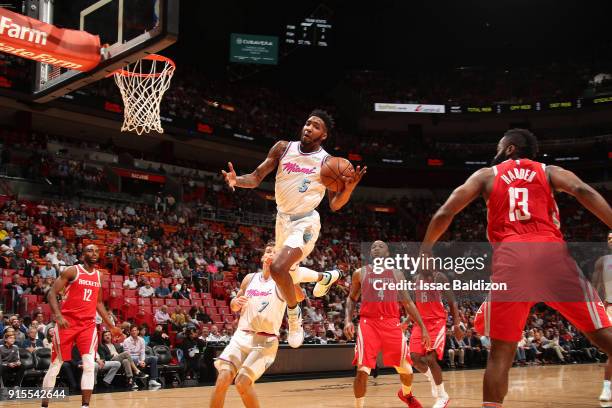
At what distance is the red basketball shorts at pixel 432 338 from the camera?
29.4 feet

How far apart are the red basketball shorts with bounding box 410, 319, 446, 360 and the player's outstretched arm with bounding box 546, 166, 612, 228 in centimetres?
464

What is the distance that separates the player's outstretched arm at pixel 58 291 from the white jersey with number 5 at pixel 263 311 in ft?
10.1

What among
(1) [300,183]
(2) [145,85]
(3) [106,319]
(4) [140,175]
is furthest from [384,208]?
(1) [300,183]

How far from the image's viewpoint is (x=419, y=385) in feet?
42.5

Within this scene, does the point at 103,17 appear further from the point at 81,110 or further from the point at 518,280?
the point at 81,110

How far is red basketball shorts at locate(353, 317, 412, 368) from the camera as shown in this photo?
7.98m

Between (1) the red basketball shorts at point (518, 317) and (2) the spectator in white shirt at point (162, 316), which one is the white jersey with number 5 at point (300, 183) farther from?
(2) the spectator in white shirt at point (162, 316)

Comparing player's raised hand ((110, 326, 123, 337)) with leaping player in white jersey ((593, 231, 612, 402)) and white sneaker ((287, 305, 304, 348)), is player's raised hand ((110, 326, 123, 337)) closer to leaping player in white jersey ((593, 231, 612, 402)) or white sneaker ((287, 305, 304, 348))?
white sneaker ((287, 305, 304, 348))

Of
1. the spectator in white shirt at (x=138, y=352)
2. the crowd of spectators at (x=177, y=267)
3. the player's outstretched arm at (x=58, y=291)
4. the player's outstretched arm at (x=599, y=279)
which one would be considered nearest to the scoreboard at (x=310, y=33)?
the crowd of spectators at (x=177, y=267)

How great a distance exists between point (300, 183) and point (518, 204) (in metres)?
2.25

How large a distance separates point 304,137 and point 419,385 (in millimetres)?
8394

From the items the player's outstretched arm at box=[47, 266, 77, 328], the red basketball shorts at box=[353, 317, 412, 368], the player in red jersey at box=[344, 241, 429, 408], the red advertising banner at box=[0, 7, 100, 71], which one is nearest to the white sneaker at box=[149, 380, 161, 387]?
the player's outstretched arm at box=[47, 266, 77, 328]

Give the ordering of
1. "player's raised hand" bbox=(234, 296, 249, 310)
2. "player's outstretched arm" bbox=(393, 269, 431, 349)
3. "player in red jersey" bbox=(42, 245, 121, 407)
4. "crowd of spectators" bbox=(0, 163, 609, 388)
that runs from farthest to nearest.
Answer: "crowd of spectators" bbox=(0, 163, 609, 388), "player's outstretched arm" bbox=(393, 269, 431, 349), "player in red jersey" bbox=(42, 245, 121, 407), "player's raised hand" bbox=(234, 296, 249, 310)

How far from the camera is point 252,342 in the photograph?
5.91m
